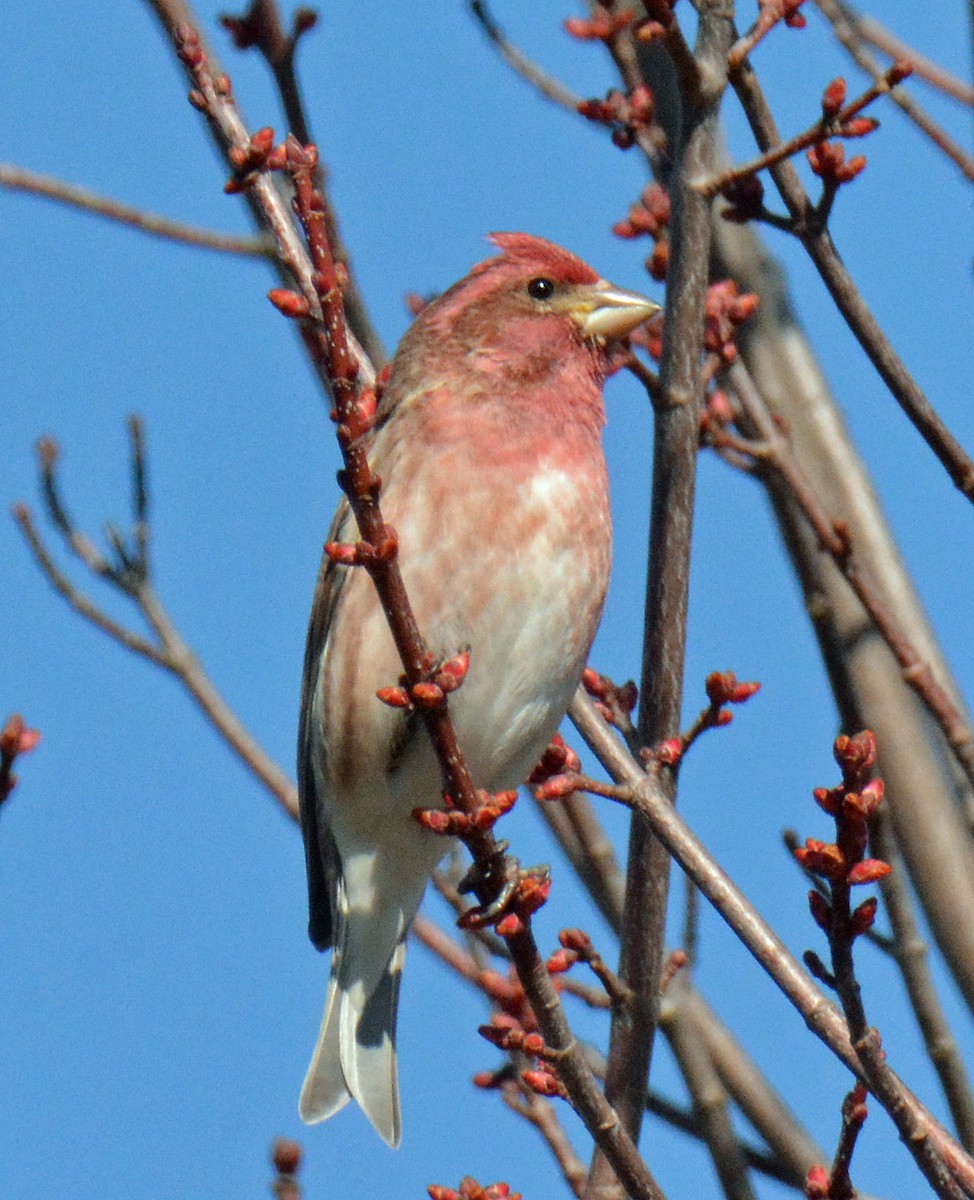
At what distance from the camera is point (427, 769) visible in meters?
5.50

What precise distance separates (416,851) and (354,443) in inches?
101

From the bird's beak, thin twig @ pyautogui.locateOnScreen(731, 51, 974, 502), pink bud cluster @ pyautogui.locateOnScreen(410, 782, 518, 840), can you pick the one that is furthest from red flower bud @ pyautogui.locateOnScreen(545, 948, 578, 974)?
the bird's beak

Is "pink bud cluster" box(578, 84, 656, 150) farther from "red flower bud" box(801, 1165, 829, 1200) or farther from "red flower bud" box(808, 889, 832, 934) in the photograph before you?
"red flower bud" box(801, 1165, 829, 1200)

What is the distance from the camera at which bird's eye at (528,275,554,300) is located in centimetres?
616

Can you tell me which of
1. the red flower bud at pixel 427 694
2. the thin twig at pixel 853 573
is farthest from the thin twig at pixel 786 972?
the thin twig at pixel 853 573

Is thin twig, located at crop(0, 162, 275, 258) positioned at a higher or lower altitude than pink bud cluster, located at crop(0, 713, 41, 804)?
higher

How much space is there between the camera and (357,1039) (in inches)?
231

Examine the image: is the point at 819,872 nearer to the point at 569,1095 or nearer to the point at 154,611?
the point at 569,1095

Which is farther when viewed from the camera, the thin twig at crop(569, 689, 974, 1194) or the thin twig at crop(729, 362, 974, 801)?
the thin twig at crop(729, 362, 974, 801)

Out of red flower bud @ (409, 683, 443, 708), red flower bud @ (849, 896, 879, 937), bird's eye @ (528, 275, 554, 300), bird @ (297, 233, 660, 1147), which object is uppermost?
bird's eye @ (528, 275, 554, 300)

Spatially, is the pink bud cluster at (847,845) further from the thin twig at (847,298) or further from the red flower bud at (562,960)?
the thin twig at (847,298)

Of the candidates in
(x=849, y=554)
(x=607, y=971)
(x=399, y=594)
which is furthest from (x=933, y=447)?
(x=399, y=594)

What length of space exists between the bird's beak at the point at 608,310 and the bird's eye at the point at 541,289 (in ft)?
0.29

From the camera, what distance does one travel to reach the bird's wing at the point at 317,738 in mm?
5676
